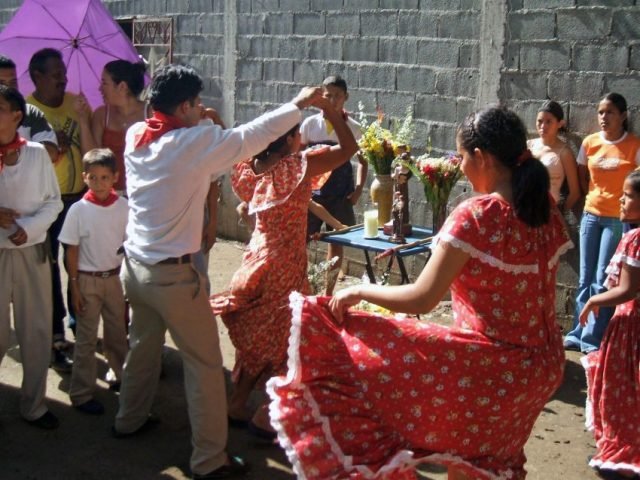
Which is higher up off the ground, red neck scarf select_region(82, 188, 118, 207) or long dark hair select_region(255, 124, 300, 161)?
long dark hair select_region(255, 124, 300, 161)

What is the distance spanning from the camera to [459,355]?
3047 millimetres

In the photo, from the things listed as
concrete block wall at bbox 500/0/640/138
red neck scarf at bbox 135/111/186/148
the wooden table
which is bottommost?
the wooden table

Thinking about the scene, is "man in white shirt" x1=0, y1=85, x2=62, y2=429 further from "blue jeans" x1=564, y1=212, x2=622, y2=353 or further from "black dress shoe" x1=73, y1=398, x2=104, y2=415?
"blue jeans" x1=564, y1=212, x2=622, y2=353

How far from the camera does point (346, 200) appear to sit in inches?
282

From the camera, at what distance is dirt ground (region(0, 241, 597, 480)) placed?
420 centimetres

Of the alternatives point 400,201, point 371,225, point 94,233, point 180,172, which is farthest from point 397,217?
point 180,172

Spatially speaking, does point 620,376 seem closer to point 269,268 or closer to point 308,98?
point 269,268

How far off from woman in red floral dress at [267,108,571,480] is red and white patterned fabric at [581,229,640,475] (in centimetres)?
124

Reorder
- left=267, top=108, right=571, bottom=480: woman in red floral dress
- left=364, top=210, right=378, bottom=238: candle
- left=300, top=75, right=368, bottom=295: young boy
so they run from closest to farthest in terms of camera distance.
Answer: left=267, top=108, right=571, bottom=480: woman in red floral dress → left=364, top=210, right=378, bottom=238: candle → left=300, top=75, right=368, bottom=295: young boy

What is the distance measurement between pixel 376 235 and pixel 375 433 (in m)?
2.62

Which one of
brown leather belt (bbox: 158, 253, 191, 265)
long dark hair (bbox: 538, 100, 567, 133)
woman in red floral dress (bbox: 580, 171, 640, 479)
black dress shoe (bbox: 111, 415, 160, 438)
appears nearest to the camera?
brown leather belt (bbox: 158, 253, 191, 265)

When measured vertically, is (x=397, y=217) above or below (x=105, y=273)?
above

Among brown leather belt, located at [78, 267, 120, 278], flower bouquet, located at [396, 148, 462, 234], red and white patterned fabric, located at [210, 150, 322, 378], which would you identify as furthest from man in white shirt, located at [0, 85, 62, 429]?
flower bouquet, located at [396, 148, 462, 234]

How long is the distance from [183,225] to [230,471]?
1251 mm
